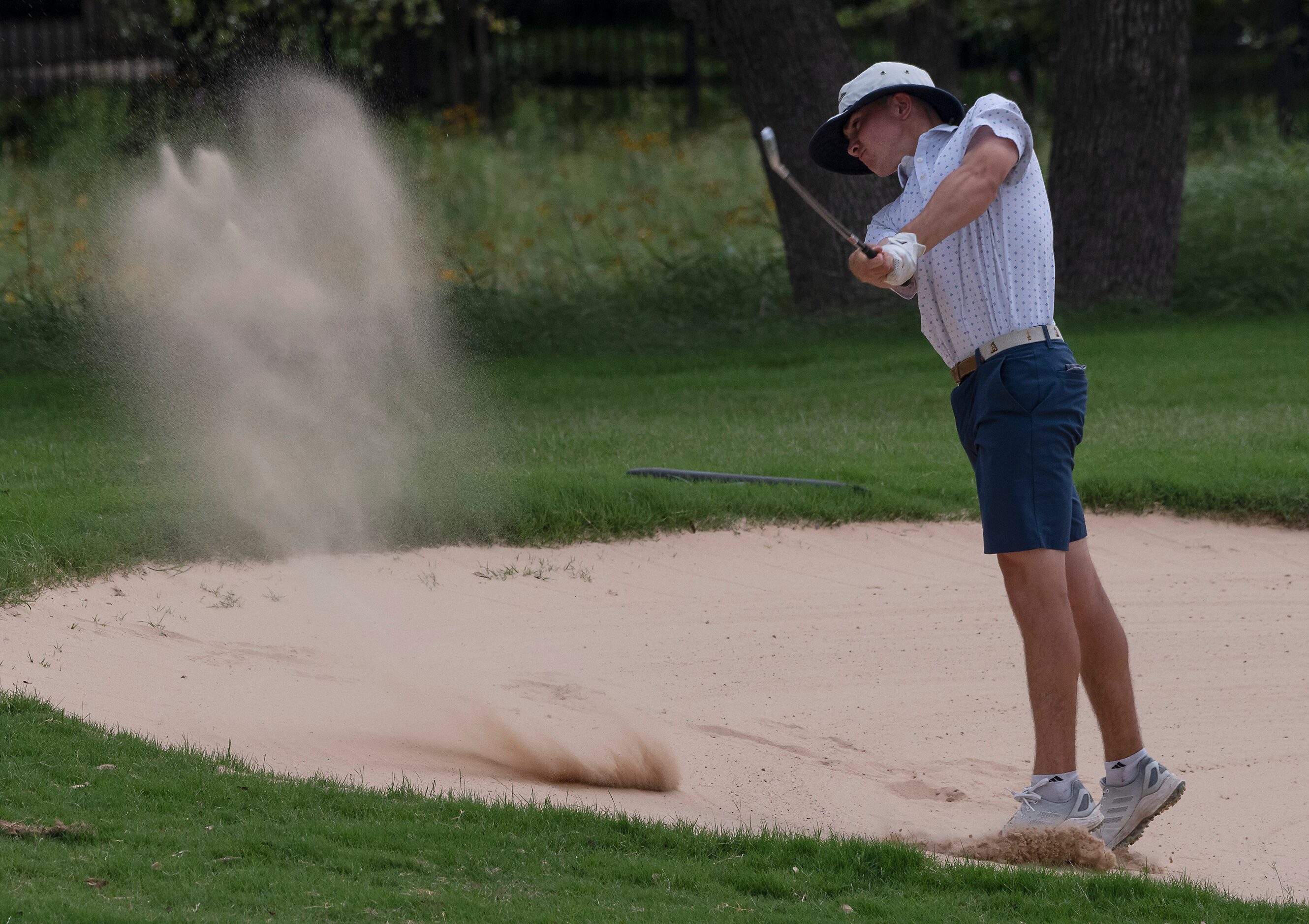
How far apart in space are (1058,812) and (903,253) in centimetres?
143

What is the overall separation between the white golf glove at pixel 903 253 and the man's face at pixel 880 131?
0.47 meters

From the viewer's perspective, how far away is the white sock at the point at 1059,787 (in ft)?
13.2

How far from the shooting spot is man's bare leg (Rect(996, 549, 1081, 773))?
13.1ft

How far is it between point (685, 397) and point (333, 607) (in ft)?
17.0

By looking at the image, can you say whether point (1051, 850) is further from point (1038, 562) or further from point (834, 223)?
point (834, 223)

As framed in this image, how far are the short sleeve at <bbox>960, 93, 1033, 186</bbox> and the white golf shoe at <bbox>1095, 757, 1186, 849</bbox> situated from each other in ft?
5.05

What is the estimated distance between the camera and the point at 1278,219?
15.4m

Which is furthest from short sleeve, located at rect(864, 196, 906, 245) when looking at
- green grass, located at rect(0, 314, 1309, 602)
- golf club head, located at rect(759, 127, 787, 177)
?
green grass, located at rect(0, 314, 1309, 602)

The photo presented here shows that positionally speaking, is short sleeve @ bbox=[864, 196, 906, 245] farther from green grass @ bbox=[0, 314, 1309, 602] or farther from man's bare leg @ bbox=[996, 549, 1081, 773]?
green grass @ bbox=[0, 314, 1309, 602]

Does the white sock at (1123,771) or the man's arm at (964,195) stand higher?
the man's arm at (964,195)

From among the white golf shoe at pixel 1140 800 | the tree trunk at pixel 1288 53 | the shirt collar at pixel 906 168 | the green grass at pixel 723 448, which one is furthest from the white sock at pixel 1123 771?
the tree trunk at pixel 1288 53

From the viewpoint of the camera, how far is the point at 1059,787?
4016 mm

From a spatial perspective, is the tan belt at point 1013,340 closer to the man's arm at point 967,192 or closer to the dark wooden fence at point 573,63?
the man's arm at point 967,192

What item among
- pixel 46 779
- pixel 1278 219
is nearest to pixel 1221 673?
pixel 46 779
